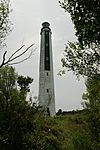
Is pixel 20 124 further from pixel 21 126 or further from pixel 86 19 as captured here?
pixel 86 19

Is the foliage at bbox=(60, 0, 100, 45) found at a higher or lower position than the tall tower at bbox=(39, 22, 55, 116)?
lower

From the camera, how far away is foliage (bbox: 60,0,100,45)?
14805 mm

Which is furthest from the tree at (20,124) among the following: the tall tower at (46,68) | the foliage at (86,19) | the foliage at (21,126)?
the tall tower at (46,68)

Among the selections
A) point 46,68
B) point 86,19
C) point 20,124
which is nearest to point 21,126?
point 20,124

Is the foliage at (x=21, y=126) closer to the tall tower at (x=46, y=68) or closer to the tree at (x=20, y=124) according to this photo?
the tree at (x=20, y=124)

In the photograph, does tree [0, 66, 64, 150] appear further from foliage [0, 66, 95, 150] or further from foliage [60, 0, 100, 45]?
foliage [60, 0, 100, 45]

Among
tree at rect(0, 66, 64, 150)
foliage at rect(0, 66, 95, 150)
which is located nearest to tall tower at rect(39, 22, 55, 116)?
foliage at rect(0, 66, 95, 150)

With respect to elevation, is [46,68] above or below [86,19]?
above

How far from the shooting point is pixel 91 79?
18.3 m

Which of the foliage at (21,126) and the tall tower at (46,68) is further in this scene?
the tall tower at (46,68)

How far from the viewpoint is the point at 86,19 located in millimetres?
15617

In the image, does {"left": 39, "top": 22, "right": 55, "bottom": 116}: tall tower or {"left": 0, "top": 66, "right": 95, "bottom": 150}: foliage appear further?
{"left": 39, "top": 22, "right": 55, "bottom": 116}: tall tower

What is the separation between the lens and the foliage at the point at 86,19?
14.8 metres

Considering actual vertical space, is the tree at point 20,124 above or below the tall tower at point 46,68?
below
